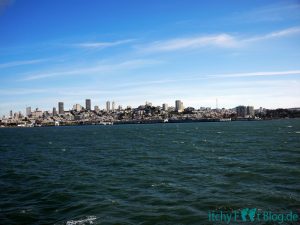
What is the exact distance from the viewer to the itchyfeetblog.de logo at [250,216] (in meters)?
17.4

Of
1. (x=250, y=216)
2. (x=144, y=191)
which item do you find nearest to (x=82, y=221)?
(x=144, y=191)

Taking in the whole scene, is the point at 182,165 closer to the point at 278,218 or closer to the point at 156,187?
the point at 156,187

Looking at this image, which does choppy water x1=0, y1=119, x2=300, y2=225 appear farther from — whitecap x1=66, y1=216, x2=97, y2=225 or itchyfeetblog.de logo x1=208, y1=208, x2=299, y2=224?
itchyfeetblog.de logo x1=208, y1=208, x2=299, y2=224

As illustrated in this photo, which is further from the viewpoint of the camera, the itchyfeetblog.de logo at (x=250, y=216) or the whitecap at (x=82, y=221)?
the whitecap at (x=82, y=221)

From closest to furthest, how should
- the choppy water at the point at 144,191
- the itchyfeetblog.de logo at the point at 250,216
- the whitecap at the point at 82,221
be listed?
the itchyfeetblog.de logo at the point at 250,216, the whitecap at the point at 82,221, the choppy water at the point at 144,191

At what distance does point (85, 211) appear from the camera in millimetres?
19828

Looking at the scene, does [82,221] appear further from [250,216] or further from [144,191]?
[250,216]

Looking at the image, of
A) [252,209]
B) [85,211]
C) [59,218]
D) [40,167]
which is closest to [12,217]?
[59,218]

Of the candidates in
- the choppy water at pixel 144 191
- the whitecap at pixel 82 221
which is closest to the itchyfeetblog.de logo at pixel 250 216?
the choppy water at pixel 144 191

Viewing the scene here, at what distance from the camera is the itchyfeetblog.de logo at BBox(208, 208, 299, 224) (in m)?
17.4

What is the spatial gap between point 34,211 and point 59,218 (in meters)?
2.54

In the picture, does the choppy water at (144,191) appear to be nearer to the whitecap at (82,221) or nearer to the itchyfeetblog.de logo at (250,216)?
the whitecap at (82,221)

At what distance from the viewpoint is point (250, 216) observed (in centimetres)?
1812

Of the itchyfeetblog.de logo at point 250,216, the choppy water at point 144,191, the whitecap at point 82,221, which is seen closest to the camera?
the itchyfeetblog.de logo at point 250,216
